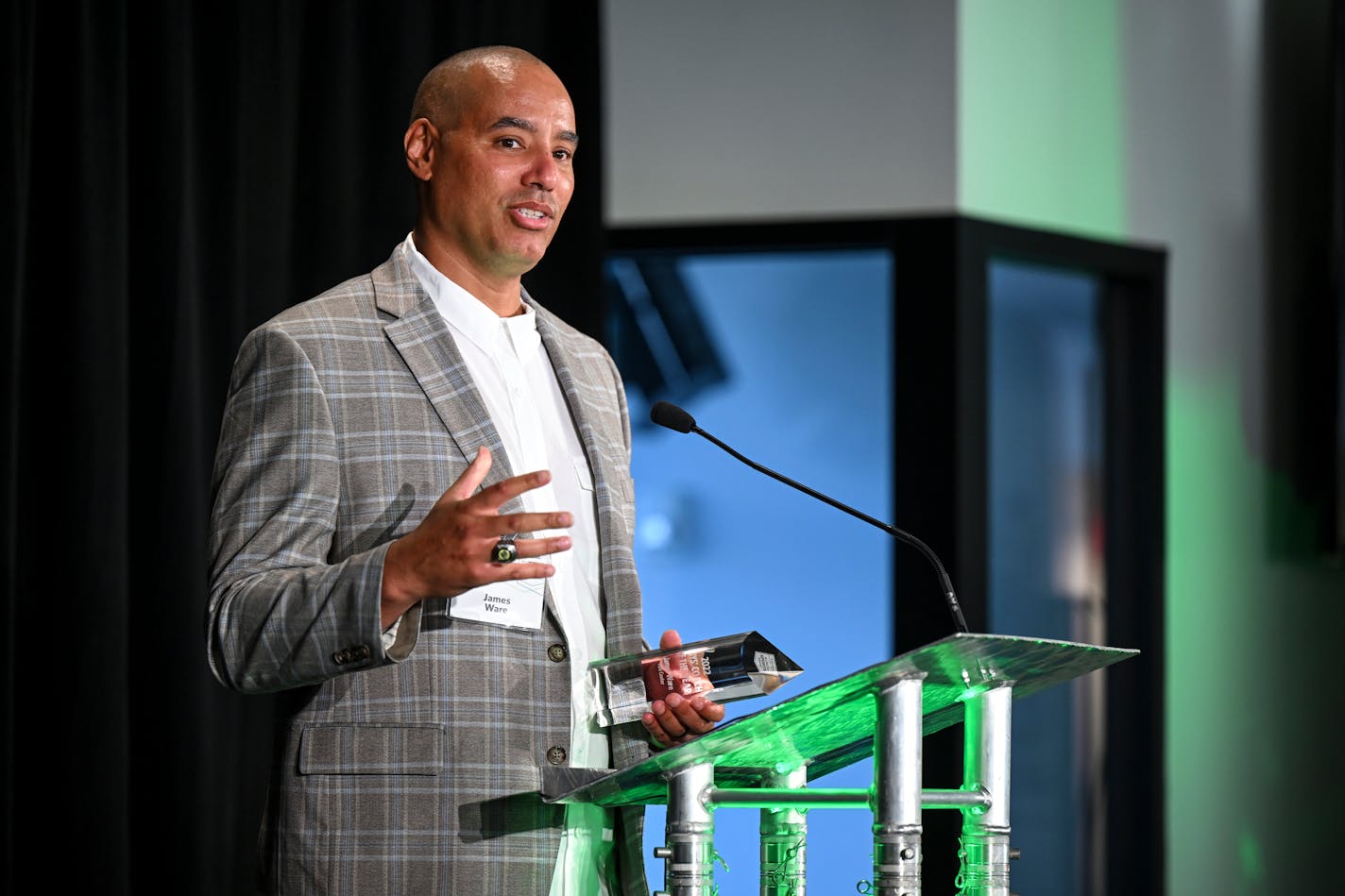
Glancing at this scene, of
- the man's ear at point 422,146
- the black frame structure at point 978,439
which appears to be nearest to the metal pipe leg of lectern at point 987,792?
the man's ear at point 422,146

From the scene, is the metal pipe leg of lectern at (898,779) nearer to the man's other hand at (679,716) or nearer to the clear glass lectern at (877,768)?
the clear glass lectern at (877,768)

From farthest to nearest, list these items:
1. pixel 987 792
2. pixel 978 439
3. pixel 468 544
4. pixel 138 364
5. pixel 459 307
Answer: pixel 978 439 → pixel 138 364 → pixel 459 307 → pixel 987 792 → pixel 468 544

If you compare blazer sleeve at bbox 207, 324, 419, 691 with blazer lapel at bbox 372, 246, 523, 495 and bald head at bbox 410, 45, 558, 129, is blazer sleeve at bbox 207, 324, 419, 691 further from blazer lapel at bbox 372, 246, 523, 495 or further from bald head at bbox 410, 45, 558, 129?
bald head at bbox 410, 45, 558, 129

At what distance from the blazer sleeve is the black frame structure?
2.41 metres

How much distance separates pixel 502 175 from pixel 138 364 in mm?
1158

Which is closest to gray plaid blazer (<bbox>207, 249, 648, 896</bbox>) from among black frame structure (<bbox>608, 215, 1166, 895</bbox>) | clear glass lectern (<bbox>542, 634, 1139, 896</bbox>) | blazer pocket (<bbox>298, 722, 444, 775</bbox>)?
blazer pocket (<bbox>298, 722, 444, 775</bbox>)

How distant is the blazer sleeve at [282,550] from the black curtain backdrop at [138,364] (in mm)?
952

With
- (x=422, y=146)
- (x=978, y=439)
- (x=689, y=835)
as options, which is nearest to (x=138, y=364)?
(x=422, y=146)

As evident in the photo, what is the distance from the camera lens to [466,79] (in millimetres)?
2031

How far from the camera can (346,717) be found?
176cm

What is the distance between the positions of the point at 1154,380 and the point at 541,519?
3346 mm

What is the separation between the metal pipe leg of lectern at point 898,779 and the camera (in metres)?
1.46

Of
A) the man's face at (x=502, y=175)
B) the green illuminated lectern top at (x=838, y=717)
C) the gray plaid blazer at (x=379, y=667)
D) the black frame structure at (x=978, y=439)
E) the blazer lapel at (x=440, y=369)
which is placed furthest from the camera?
the black frame structure at (x=978, y=439)

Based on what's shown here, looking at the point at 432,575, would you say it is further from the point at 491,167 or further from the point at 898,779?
the point at 491,167
